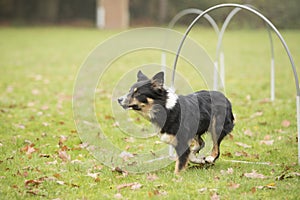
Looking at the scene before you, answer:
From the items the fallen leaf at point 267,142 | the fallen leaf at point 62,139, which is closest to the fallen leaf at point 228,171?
the fallen leaf at point 267,142

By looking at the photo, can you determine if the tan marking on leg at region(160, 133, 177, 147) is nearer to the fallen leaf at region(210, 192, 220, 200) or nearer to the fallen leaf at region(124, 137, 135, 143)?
the fallen leaf at region(210, 192, 220, 200)

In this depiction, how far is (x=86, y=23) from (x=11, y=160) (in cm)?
2815

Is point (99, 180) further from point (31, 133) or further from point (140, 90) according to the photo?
point (31, 133)

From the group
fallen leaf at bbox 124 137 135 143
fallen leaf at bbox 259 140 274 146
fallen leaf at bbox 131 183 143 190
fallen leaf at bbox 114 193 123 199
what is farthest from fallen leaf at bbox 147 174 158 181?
fallen leaf at bbox 259 140 274 146

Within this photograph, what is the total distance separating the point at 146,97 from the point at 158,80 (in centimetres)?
24

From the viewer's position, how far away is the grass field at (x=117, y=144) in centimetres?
415

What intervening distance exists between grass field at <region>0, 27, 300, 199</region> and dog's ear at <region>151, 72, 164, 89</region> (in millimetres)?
937

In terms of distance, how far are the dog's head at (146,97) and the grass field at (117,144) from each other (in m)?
0.73

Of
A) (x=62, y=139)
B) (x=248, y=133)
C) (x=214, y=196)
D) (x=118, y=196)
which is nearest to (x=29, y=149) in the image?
(x=62, y=139)

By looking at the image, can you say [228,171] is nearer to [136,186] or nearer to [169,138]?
[169,138]

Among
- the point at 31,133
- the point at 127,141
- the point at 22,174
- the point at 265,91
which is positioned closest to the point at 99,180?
the point at 22,174

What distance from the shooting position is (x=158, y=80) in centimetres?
445

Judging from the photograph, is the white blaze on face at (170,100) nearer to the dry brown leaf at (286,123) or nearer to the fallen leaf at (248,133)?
the fallen leaf at (248,133)

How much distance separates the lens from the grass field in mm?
4152
